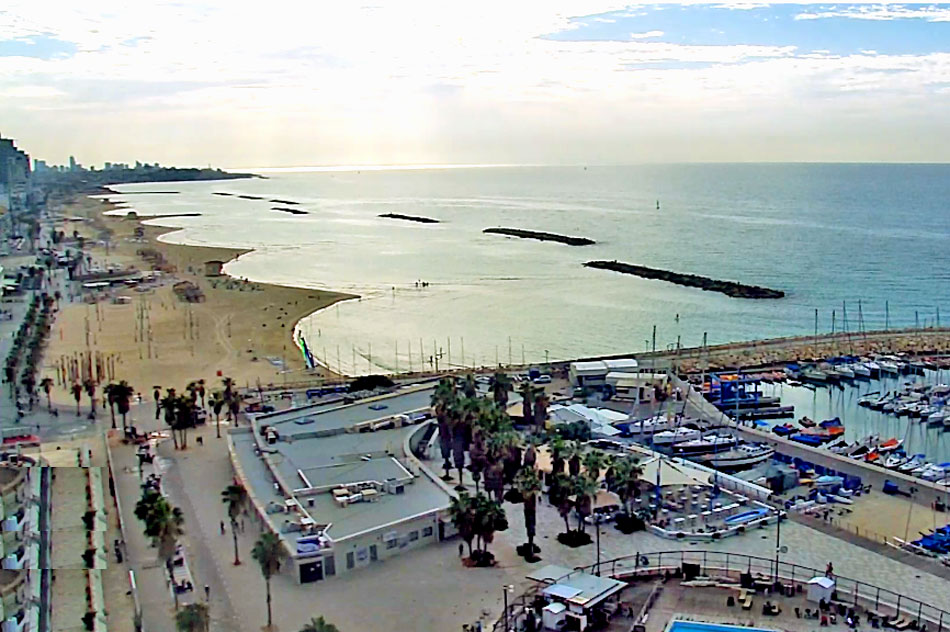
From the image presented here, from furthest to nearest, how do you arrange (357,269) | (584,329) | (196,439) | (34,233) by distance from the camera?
(34,233), (357,269), (584,329), (196,439)

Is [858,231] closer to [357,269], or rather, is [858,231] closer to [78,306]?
[357,269]

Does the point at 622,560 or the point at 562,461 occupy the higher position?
the point at 562,461

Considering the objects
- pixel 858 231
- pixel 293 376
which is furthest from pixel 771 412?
pixel 858 231

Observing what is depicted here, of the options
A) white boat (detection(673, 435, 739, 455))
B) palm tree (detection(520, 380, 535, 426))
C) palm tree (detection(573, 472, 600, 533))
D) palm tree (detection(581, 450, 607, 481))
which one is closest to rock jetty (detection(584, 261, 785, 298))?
white boat (detection(673, 435, 739, 455))

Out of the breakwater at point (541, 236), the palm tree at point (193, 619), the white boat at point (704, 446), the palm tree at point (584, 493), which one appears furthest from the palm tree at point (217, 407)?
the breakwater at point (541, 236)

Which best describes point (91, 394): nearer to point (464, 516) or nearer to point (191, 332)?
point (191, 332)

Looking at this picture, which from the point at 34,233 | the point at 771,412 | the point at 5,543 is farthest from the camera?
the point at 34,233

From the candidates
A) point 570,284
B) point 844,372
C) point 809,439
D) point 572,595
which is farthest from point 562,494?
point 570,284

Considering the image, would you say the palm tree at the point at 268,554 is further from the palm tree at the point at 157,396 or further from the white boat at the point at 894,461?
the white boat at the point at 894,461
